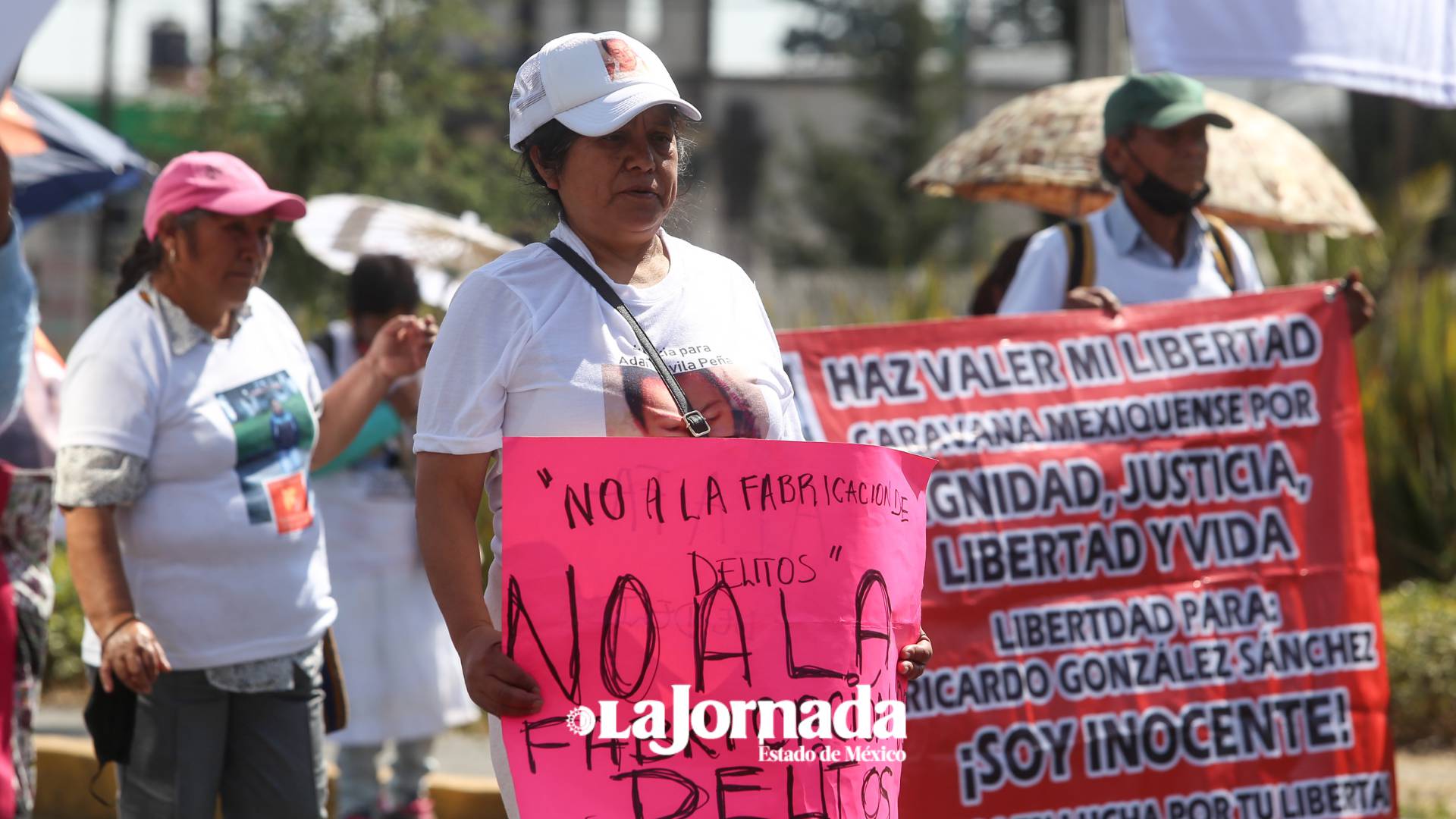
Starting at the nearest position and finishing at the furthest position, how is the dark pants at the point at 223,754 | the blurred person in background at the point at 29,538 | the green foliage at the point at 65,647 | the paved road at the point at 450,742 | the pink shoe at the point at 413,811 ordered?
the dark pants at the point at 223,754
the blurred person in background at the point at 29,538
the pink shoe at the point at 413,811
the paved road at the point at 450,742
the green foliage at the point at 65,647

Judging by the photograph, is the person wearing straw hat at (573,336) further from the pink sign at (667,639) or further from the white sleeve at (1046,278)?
the white sleeve at (1046,278)

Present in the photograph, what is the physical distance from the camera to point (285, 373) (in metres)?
4.04

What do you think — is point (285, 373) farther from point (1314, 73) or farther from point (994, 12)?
point (994, 12)

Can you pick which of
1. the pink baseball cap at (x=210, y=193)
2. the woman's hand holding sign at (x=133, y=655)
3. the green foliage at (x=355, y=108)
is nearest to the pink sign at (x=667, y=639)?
the woman's hand holding sign at (x=133, y=655)

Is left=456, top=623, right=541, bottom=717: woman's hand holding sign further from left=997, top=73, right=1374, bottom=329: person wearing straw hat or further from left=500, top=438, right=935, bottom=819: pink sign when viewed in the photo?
left=997, top=73, right=1374, bottom=329: person wearing straw hat

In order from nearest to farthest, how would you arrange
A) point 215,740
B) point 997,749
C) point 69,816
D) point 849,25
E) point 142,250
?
point 215,740
point 142,250
point 997,749
point 69,816
point 849,25

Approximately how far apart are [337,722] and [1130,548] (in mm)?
2032

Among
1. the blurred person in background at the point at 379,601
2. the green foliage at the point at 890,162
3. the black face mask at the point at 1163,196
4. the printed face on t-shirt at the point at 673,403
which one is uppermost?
the printed face on t-shirt at the point at 673,403

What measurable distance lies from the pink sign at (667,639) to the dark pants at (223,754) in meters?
1.47

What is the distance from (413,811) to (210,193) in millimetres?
2658

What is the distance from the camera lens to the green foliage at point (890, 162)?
31047 millimetres

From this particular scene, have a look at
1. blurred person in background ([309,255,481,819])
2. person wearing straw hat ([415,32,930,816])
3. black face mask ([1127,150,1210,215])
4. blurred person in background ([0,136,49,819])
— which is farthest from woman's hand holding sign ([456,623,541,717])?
blurred person in background ([309,255,481,819])

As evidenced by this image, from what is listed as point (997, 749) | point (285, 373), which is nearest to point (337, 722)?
point (285, 373)

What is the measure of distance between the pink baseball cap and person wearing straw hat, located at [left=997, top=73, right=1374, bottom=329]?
2.05 metres
